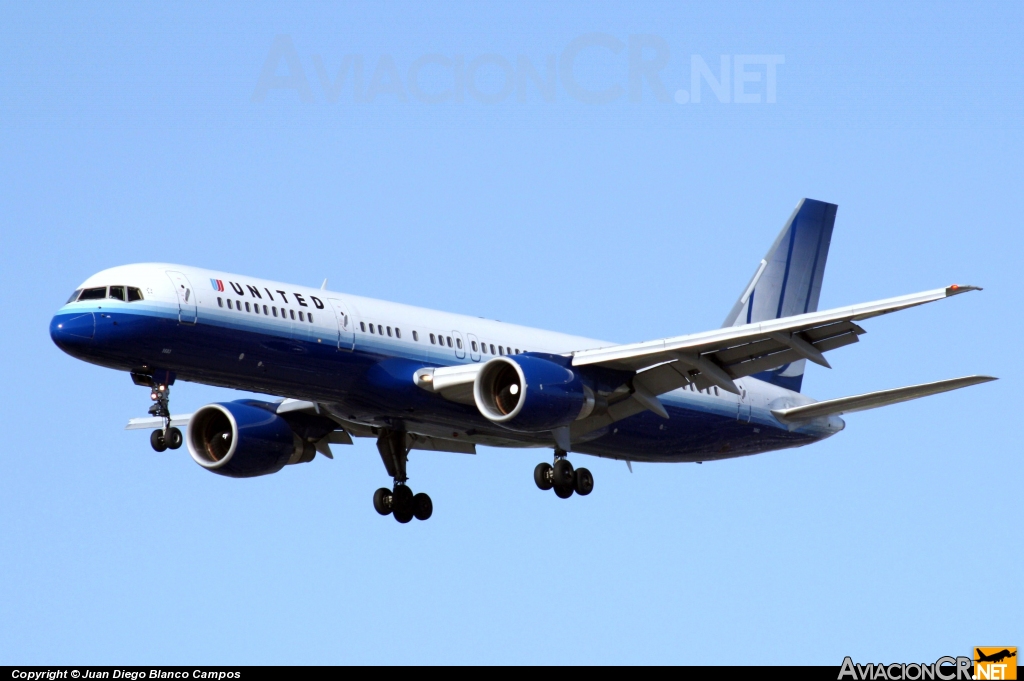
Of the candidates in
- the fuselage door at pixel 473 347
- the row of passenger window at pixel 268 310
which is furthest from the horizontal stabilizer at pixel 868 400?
the row of passenger window at pixel 268 310

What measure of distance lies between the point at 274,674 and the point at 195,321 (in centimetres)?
952

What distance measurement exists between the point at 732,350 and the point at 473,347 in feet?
21.5

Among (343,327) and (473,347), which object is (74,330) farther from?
(473,347)

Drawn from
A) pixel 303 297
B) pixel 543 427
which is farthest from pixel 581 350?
pixel 303 297

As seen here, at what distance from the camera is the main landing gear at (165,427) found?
36625mm

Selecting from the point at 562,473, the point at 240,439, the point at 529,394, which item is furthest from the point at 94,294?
the point at 562,473

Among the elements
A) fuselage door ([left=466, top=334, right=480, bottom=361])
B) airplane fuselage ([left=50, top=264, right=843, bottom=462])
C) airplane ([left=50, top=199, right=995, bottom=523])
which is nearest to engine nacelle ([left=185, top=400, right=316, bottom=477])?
airplane ([left=50, top=199, right=995, bottom=523])

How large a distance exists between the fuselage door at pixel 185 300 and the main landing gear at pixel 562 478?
1030 centimetres

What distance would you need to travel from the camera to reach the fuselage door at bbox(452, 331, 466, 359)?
40531 mm

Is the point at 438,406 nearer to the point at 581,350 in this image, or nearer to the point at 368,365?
the point at 368,365

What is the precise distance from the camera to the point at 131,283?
118 ft

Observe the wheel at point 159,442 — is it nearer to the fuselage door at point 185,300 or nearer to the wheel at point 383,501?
the fuselage door at point 185,300

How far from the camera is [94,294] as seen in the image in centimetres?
3622

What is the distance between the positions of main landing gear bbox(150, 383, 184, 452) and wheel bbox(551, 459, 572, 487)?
9800 millimetres
